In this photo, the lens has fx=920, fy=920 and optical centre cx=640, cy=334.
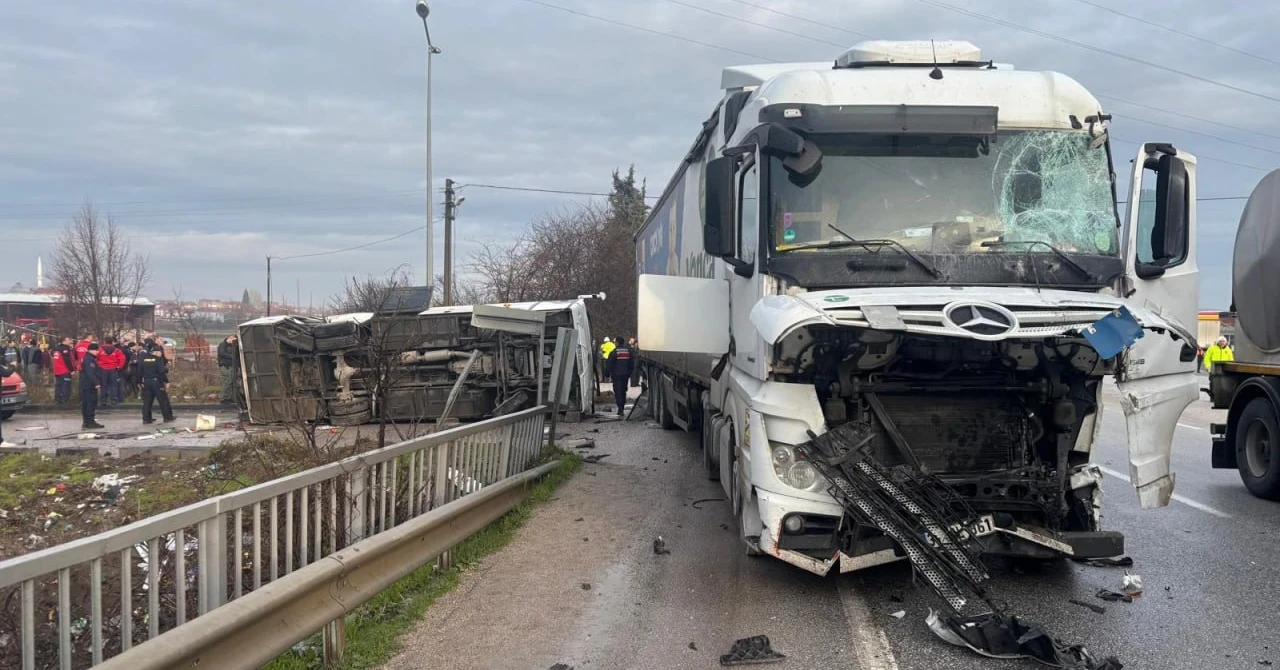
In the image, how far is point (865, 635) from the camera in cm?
513

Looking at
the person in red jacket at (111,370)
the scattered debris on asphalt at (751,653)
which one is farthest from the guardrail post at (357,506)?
the person in red jacket at (111,370)

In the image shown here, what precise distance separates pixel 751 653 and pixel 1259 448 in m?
7.30

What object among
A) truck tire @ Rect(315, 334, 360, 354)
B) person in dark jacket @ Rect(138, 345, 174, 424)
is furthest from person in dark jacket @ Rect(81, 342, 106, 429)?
truck tire @ Rect(315, 334, 360, 354)

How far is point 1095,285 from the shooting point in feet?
18.7

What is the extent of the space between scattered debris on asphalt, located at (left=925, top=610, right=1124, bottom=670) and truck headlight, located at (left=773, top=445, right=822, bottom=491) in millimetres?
1003

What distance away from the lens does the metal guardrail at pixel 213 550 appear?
3.04 meters

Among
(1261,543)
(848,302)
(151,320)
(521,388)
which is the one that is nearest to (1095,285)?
(848,302)

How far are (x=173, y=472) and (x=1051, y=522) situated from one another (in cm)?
930

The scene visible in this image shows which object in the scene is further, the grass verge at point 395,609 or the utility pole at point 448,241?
the utility pole at point 448,241

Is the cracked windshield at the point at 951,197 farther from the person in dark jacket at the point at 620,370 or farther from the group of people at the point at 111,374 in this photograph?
the group of people at the point at 111,374

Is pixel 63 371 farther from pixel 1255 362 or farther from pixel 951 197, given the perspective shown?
pixel 1255 362

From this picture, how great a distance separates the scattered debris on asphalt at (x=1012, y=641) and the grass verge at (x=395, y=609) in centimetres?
300

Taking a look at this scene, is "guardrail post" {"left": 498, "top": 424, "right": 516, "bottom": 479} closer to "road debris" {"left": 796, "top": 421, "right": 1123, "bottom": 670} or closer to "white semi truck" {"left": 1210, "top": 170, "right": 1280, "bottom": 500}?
"road debris" {"left": 796, "top": 421, "right": 1123, "bottom": 670}

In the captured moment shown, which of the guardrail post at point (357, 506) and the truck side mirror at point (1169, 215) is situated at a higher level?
the truck side mirror at point (1169, 215)
